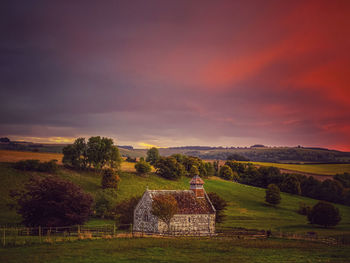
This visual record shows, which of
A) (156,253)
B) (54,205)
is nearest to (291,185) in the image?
(54,205)

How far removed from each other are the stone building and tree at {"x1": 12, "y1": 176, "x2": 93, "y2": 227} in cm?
1212

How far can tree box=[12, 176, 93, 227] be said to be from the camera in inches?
1652

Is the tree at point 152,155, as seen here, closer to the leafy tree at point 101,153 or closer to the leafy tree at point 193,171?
the leafy tree at point 193,171

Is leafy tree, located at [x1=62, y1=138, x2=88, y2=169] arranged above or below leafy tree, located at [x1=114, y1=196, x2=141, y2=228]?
above

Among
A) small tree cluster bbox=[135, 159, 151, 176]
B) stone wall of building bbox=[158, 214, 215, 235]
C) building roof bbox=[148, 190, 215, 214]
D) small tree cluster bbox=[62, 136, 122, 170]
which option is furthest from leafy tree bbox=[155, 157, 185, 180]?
stone wall of building bbox=[158, 214, 215, 235]

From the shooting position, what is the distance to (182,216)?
52.3 metres

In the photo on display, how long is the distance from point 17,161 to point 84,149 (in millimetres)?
18761

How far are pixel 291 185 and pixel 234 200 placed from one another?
3142cm

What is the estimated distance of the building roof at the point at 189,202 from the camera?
53.4m

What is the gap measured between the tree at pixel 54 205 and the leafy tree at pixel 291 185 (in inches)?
3511

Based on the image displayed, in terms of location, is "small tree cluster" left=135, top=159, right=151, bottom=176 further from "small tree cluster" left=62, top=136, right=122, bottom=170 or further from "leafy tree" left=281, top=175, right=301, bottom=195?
"leafy tree" left=281, top=175, right=301, bottom=195

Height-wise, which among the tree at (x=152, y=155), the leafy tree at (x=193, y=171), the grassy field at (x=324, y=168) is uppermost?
the tree at (x=152, y=155)

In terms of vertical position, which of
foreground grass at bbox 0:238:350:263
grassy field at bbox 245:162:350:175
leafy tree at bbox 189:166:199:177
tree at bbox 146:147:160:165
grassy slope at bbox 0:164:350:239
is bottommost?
grassy slope at bbox 0:164:350:239

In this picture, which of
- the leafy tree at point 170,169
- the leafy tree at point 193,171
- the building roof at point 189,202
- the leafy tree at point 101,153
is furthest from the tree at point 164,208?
the leafy tree at point 193,171
